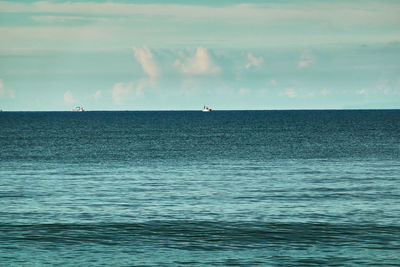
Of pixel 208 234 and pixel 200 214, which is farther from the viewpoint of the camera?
pixel 200 214

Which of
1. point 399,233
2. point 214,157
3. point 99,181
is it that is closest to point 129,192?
point 99,181

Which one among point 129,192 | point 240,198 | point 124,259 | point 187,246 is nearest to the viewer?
point 124,259

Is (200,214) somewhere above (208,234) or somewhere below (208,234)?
above

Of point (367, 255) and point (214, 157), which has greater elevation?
point (214, 157)

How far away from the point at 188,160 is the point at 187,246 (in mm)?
40477

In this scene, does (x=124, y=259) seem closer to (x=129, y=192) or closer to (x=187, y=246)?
(x=187, y=246)

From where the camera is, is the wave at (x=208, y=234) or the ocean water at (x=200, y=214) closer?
the ocean water at (x=200, y=214)

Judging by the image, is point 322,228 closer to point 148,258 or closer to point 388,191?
point 148,258

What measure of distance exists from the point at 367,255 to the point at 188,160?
42.9 meters

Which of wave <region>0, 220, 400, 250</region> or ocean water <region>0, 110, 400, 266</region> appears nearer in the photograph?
ocean water <region>0, 110, 400, 266</region>

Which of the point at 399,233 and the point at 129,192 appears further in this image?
the point at 129,192

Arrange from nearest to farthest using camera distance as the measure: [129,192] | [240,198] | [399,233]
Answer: [399,233] → [240,198] → [129,192]

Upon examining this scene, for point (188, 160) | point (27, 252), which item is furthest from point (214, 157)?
point (27, 252)

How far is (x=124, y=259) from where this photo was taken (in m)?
24.9
